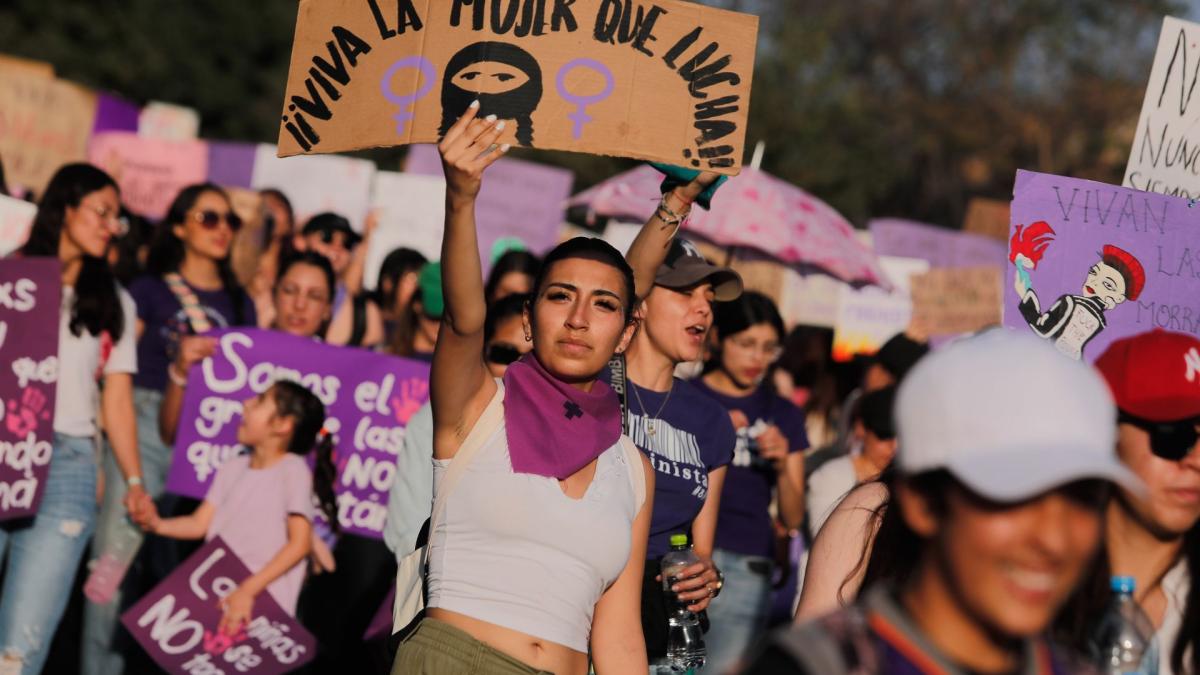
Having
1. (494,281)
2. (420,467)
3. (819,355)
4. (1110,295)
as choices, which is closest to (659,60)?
(1110,295)

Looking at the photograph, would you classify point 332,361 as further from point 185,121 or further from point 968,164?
point 968,164

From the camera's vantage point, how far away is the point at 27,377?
21.7 feet

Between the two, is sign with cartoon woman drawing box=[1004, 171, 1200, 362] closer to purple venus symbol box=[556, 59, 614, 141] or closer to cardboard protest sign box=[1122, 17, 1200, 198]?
cardboard protest sign box=[1122, 17, 1200, 198]

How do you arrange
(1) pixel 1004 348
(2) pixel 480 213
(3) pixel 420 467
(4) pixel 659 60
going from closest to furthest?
(1) pixel 1004 348, (4) pixel 659 60, (3) pixel 420 467, (2) pixel 480 213

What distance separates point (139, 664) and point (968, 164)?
115 ft

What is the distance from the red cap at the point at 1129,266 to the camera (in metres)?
4.98

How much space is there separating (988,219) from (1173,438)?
45.0ft

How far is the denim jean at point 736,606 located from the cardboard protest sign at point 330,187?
20.1 ft

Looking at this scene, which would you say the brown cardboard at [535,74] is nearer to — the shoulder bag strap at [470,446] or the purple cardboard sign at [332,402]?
the shoulder bag strap at [470,446]

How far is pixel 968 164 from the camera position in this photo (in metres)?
40.4

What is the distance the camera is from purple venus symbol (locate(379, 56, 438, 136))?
4.38 metres

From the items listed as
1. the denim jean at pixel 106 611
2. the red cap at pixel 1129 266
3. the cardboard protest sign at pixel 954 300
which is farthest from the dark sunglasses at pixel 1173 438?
the cardboard protest sign at pixel 954 300

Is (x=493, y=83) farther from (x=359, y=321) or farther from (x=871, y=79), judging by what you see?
(x=871, y=79)

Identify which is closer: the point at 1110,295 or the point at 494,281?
the point at 1110,295
